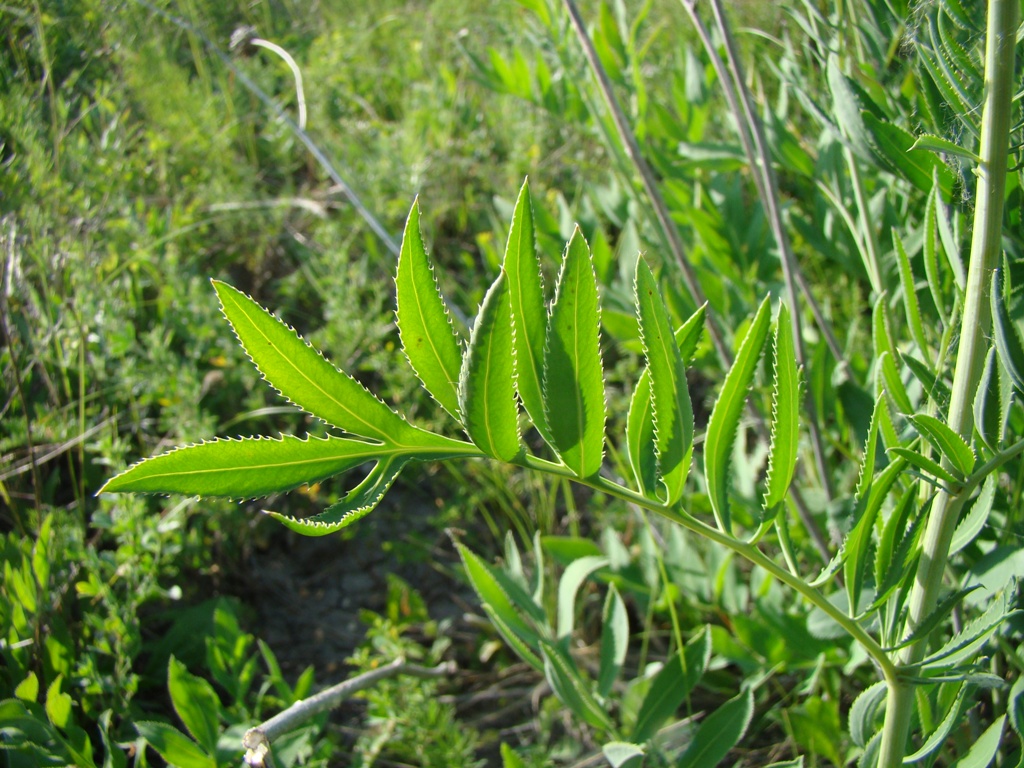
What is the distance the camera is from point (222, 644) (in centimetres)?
132

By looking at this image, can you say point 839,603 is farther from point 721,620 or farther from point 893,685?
point 721,620

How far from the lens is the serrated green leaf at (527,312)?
635 millimetres

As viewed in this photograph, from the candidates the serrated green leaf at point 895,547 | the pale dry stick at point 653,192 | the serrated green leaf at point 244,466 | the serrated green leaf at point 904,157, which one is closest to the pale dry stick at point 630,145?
the pale dry stick at point 653,192

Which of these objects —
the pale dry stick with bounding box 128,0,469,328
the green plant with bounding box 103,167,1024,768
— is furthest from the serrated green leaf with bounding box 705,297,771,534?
the pale dry stick with bounding box 128,0,469,328

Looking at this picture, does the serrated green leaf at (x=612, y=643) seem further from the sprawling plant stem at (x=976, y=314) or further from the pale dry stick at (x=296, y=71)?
the pale dry stick at (x=296, y=71)

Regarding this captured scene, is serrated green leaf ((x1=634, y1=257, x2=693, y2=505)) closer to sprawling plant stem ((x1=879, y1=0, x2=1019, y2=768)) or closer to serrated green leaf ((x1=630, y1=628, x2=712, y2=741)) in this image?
sprawling plant stem ((x1=879, y1=0, x2=1019, y2=768))

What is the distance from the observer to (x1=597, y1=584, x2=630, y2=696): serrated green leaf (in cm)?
117

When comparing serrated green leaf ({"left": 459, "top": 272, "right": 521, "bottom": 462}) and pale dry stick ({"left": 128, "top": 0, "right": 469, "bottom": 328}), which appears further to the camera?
pale dry stick ({"left": 128, "top": 0, "right": 469, "bottom": 328})

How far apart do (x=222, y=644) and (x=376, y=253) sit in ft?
4.03

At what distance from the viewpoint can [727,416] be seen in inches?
30.5

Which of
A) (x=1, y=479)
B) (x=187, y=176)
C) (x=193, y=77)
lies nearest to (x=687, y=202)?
(x=1, y=479)

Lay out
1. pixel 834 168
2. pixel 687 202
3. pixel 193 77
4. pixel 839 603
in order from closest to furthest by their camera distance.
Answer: pixel 839 603 → pixel 834 168 → pixel 687 202 → pixel 193 77

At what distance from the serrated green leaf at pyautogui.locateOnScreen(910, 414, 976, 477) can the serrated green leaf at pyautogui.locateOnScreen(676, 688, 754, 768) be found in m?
0.45

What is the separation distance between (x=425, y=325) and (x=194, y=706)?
31.2 inches
